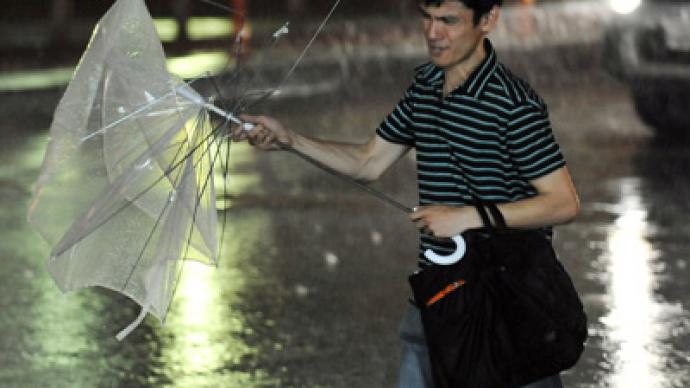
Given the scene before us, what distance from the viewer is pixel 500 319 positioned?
3.75 meters


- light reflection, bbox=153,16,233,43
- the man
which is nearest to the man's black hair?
the man

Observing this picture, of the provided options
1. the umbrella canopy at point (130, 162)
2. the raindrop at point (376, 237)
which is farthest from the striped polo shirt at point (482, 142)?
the raindrop at point (376, 237)

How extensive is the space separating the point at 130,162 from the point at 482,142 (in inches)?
35.6

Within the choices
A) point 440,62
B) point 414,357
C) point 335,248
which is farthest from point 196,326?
point 440,62

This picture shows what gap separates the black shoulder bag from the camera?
373 centimetres

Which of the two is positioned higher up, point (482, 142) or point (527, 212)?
point (482, 142)

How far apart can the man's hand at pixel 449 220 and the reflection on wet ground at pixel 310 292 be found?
71 cm

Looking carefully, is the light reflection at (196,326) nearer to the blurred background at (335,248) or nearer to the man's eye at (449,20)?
the blurred background at (335,248)

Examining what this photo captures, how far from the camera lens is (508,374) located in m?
3.75

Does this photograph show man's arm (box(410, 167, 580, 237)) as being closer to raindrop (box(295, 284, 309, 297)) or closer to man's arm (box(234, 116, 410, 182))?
man's arm (box(234, 116, 410, 182))

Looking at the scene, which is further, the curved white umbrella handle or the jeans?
the jeans

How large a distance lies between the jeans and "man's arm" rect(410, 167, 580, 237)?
0.31 meters

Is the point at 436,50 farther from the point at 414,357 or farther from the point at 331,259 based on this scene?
the point at 331,259

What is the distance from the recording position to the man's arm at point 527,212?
→ 12.5ft
